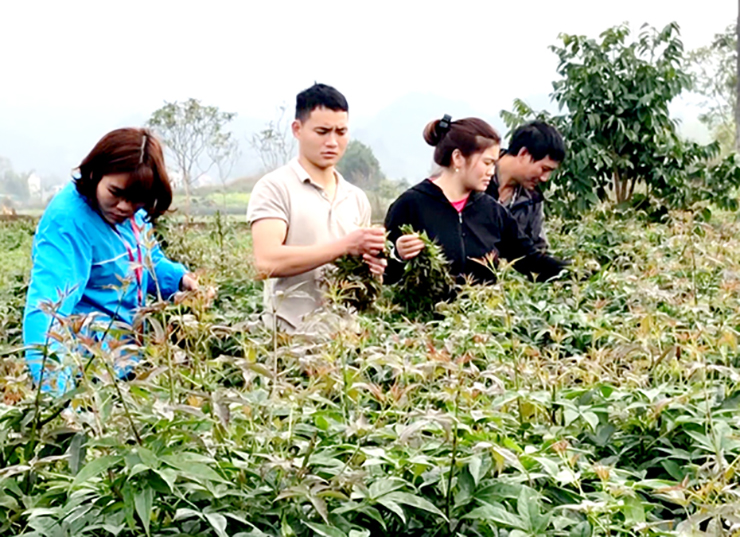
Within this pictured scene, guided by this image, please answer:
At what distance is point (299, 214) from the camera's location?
8.50 ft

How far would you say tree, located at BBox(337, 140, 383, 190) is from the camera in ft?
37.5

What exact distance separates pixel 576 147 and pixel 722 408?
513 centimetres

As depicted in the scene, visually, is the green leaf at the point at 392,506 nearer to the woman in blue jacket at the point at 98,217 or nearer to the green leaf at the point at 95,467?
the green leaf at the point at 95,467

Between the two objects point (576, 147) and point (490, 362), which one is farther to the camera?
point (576, 147)

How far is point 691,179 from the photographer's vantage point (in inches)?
266

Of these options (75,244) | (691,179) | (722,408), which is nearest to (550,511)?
(722,408)

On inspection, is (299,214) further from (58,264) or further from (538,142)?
(538,142)

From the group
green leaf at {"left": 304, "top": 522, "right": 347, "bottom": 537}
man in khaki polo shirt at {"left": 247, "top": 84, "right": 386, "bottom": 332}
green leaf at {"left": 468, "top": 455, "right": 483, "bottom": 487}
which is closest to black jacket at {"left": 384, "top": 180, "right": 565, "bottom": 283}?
man in khaki polo shirt at {"left": 247, "top": 84, "right": 386, "bottom": 332}

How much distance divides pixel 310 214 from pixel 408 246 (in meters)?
0.28

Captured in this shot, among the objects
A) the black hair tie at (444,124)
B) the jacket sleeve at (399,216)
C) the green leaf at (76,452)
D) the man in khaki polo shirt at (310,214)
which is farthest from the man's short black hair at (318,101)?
the green leaf at (76,452)

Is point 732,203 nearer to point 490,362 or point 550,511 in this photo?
point 490,362

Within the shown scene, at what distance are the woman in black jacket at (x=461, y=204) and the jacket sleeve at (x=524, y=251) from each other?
0.03 m

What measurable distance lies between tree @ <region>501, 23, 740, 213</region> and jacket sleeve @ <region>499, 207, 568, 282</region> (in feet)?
11.0

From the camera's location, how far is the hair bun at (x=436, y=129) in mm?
3105
